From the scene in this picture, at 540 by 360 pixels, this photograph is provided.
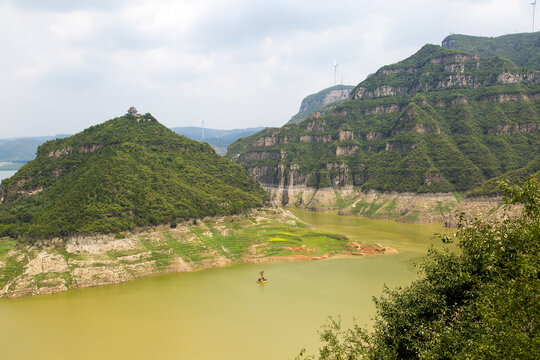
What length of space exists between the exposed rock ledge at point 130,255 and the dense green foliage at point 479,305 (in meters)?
49.6

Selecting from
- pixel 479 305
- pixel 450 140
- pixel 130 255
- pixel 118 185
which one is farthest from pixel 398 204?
pixel 479 305

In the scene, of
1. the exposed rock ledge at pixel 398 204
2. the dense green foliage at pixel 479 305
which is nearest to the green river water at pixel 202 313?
the dense green foliage at pixel 479 305

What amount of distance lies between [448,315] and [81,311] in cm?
4944

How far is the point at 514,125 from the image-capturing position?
156m

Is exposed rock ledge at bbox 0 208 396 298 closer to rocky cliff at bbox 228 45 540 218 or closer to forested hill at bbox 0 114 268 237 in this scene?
forested hill at bbox 0 114 268 237

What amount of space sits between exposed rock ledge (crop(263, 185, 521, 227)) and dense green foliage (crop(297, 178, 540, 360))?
274ft

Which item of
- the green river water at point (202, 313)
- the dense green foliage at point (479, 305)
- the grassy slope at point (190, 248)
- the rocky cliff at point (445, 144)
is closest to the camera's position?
the dense green foliage at point (479, 305)

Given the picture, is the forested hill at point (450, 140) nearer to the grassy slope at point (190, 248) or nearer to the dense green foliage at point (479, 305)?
the grassy slope at point (190, 248)

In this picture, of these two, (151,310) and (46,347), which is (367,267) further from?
(46,347)

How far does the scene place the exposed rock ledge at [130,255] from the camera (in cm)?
6203

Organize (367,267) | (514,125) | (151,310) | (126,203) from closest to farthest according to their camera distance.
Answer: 1. (151,310)
2. (367,267)
3. (126,203)
4. (514,125)

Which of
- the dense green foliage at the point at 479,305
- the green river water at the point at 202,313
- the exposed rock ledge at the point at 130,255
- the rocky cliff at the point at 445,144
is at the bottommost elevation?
the green river water at the point at 202,313

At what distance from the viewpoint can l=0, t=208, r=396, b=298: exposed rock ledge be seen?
62.0 metres

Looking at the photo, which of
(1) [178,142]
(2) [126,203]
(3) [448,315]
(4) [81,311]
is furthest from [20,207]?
(3) [448,315]
